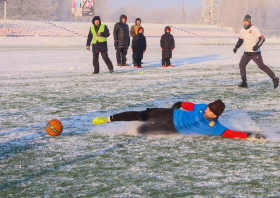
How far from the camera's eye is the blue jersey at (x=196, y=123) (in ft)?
13.7

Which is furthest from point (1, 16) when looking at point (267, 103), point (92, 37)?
point (267, 103)

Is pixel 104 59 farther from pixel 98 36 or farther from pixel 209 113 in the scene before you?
pixel 209 113

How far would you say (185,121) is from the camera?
14.1 ft

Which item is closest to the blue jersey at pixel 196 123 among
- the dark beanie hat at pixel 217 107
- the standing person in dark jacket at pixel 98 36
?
the dark beanie hat at pixel 217 107

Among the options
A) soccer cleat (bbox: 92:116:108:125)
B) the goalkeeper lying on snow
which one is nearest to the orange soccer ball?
soccer cleat (bbox: 92:116:108:125)

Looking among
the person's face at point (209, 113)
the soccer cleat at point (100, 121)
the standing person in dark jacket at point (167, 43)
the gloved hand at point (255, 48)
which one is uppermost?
the standing person in dark jacket at point (167, 43)

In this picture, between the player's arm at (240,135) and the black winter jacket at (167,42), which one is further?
the black winter jacket at (167,42)

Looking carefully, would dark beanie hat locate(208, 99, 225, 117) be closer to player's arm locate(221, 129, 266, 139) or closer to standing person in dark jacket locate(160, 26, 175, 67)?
player's arm locate(221, 129, 266, 139)

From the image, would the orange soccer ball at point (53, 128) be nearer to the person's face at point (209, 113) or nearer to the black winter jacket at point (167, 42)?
the person's face at point (209, 113)

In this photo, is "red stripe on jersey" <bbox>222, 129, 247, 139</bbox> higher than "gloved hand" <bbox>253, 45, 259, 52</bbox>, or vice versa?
"gloved hand" <bbox>253, 45, 259, 52</bbox>

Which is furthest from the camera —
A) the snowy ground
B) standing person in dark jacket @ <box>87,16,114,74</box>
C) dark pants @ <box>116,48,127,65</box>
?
dark pants @ <box>116,48,127,65</box>

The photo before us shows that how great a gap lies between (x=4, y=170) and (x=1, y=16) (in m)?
75.8

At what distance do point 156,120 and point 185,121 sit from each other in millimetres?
407

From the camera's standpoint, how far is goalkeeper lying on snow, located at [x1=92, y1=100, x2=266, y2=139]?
4148 mm
